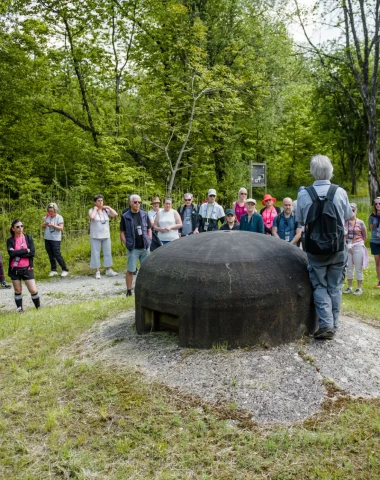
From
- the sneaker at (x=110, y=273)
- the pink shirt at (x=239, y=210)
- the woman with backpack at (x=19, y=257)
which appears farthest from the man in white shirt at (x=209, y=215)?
the woman with backpack at (x=19, y=257)

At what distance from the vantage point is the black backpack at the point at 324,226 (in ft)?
17.5

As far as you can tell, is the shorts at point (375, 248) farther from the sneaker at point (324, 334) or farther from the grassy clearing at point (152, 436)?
the grassy clearing at point (152, 436)

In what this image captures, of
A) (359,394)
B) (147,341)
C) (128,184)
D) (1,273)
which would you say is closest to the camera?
(359,394)

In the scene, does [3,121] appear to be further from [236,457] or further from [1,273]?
[236,457]

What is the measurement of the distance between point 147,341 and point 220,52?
18663mm

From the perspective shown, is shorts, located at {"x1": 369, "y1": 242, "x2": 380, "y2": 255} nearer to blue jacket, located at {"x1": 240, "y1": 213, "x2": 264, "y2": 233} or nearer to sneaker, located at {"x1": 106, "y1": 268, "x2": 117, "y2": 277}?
blue jacket, located at {"x1": 240, "y1": 213, "x2": 264, "y2": 233}

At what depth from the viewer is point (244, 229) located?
895cm

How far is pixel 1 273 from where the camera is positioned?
38.7 ft

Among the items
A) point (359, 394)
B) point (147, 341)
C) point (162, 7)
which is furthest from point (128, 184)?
point (359, 394)

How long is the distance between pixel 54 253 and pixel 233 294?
8723 millimetres

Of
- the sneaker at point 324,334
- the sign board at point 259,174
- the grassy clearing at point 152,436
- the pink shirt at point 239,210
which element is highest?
the sign board at point 259,174

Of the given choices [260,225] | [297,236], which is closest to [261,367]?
[260,225]

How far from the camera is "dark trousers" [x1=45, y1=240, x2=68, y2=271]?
12.7m

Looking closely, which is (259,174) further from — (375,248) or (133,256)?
(133,256)
